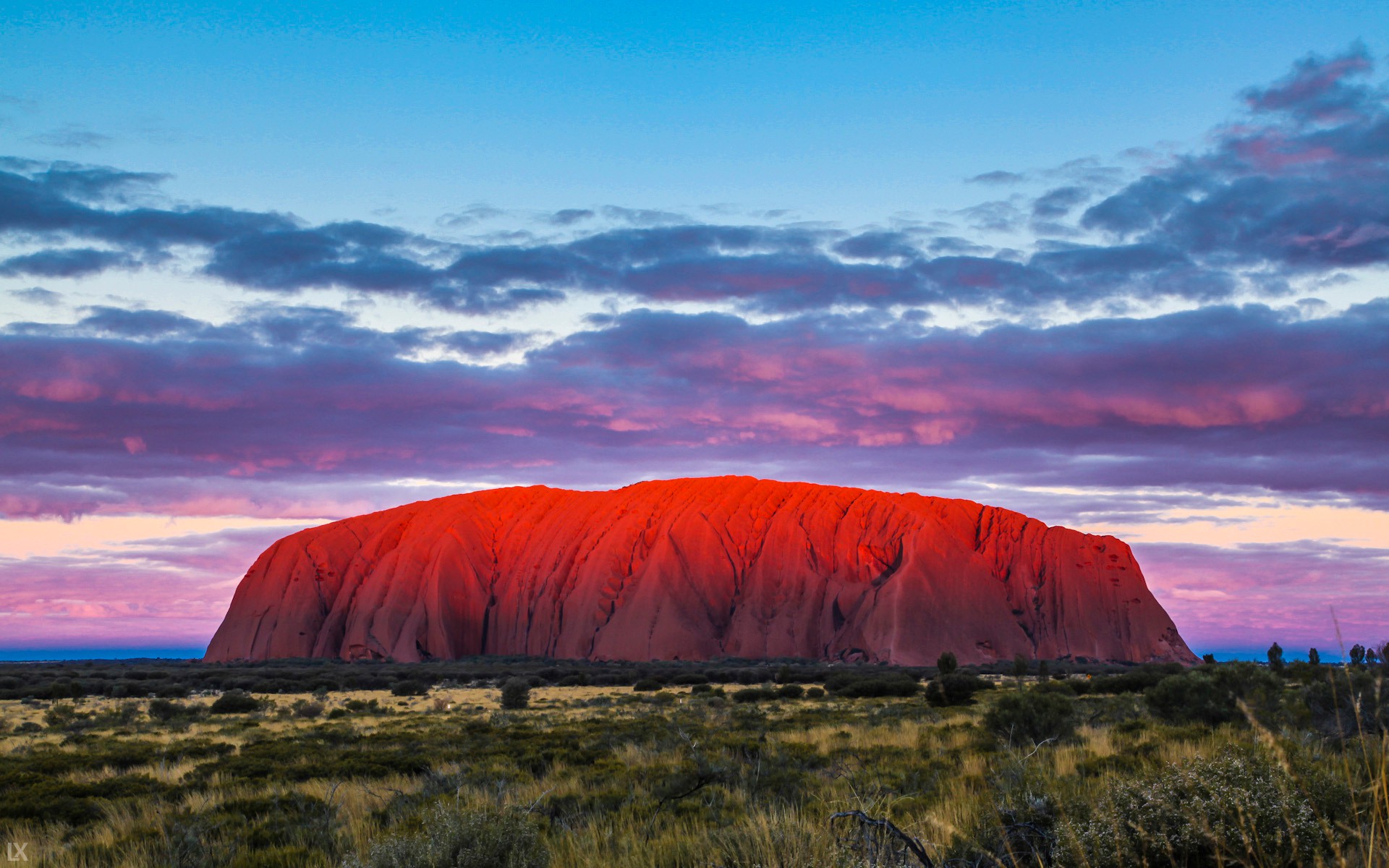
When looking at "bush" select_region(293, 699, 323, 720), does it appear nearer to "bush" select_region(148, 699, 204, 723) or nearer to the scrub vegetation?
the scrub vegetation

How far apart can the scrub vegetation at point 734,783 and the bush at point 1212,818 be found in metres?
0.03

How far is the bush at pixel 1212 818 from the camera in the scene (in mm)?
5828

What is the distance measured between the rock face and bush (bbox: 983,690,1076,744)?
60.3m

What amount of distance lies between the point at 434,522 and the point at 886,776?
99.9 metres

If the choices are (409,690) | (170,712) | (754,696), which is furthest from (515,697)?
(409,690)

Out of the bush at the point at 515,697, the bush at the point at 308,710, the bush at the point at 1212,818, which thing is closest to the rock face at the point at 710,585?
the bush at the point at 515,697

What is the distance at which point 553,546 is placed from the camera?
102 meters

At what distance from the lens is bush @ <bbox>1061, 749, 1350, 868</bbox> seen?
583 cm

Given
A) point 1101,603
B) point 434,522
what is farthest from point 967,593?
point 434,522

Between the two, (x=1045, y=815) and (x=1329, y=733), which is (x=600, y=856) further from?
(x=1329, y=733)

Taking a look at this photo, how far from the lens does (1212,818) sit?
630 cm

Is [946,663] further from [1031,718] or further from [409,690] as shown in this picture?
[409,690]

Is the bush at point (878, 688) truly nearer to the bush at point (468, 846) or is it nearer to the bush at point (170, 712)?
the bush at point (170, 712)

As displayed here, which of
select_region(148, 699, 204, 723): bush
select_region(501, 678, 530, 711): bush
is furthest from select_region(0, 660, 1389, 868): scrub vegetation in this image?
select_region(501, 678, 530, 711): bush
